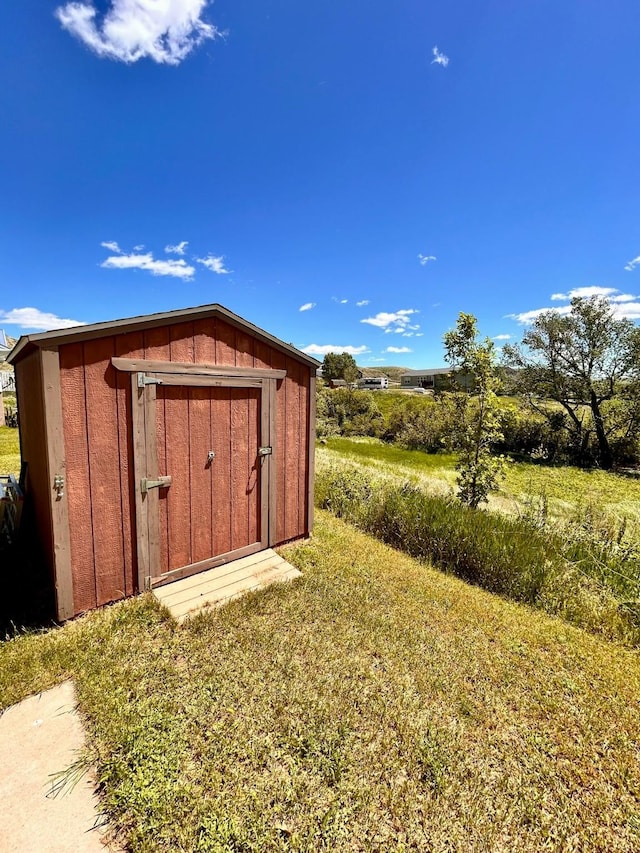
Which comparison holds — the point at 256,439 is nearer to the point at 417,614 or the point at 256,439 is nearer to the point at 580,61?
the point at 417,614

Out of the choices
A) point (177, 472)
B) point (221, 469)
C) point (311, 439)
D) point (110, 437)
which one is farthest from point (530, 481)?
point (110, 437)

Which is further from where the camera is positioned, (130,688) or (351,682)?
(351,682)

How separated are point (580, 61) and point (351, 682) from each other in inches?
372

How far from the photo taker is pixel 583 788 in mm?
1856

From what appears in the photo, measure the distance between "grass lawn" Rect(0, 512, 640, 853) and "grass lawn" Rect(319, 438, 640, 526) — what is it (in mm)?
5267

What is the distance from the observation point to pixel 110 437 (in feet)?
9.74

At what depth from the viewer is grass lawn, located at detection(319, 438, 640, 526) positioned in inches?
347

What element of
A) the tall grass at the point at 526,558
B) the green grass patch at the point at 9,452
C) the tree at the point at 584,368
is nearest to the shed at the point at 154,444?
the tall grass at the point at 526,558

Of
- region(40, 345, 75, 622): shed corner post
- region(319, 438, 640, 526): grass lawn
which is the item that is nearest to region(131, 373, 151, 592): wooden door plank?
region(40, 345, 75, 622): shed corner post

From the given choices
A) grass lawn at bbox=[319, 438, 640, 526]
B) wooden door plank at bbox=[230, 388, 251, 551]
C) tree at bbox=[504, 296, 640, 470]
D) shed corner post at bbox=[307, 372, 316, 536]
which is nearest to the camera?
wooden door plank at bbox=[230, 388, 251, 551]

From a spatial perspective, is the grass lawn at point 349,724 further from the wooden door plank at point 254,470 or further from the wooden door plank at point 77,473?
the wooden door plank at point 254,470

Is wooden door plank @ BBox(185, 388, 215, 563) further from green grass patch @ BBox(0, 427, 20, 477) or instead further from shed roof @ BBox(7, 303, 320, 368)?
green grass patch @ BBox(0, 427, 20, 477)

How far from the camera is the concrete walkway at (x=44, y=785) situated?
4.95ft

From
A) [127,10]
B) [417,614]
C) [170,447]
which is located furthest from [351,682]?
[127,10]
